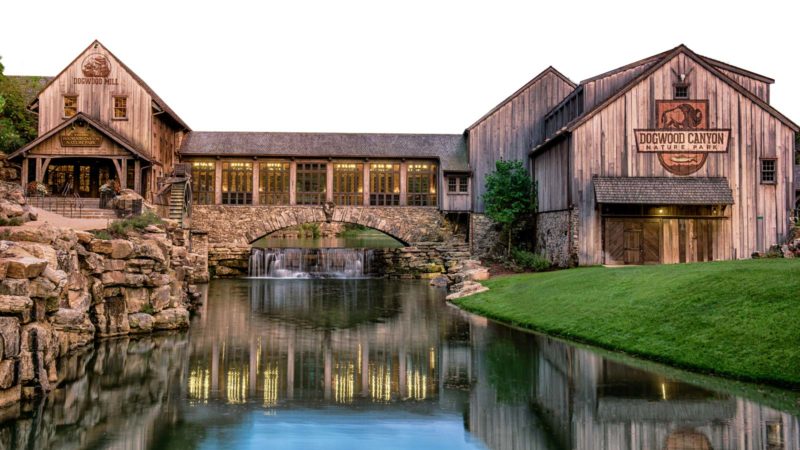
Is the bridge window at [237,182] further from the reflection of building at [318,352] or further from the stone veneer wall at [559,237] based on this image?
the stone veneer wall at [559,237]

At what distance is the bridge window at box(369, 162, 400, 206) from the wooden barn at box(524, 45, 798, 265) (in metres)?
16.6

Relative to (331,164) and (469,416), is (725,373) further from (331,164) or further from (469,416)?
(331,164)

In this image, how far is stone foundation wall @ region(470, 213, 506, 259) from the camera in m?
42.5

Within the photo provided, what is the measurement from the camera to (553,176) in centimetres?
3547

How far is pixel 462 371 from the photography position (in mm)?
14906

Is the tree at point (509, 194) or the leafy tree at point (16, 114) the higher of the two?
the leafy tree at point (16, 114)

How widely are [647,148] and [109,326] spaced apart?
25251mm

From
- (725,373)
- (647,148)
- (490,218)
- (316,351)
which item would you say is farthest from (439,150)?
(725,373)

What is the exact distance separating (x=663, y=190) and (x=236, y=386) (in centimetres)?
2382

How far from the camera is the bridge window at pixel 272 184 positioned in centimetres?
4481

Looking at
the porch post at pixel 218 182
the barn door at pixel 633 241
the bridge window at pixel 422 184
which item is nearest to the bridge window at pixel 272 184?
the porch post at pixel 218 182

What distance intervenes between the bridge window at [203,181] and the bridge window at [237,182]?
2.89 feet

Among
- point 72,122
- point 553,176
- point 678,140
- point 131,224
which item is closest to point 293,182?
point 72,122

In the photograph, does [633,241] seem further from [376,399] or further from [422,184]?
[376,399]
